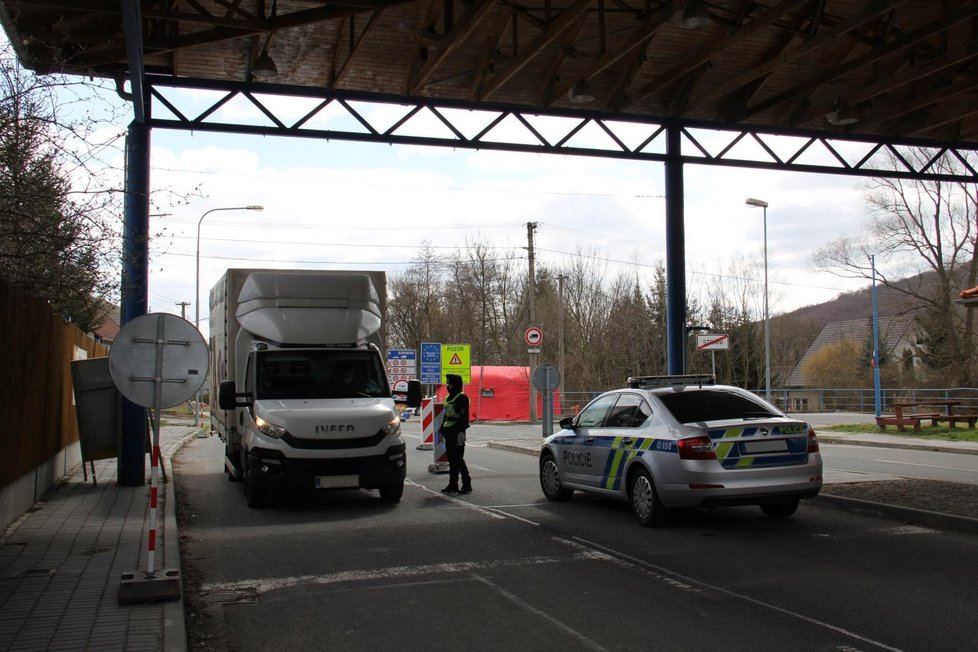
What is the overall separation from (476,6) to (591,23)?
10.1ft

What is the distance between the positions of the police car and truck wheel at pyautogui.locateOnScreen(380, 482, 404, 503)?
109 inches

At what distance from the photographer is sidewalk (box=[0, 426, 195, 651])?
18.8ft

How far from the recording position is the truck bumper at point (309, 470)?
1147 cm

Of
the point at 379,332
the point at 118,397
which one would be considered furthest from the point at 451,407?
the point at 118,397

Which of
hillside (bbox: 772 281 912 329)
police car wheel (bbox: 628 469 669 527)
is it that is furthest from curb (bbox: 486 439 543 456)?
hillside (bbox: 772 281 912 329)

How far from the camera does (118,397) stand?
46.1ft

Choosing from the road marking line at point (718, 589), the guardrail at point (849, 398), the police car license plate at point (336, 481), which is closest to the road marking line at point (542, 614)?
the road marking line at point (718, 589)

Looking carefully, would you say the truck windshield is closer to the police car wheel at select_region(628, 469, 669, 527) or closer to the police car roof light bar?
the police car roof light bar

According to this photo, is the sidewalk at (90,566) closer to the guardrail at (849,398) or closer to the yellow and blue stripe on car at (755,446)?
the yellow and blue stripe on car at (755,446)

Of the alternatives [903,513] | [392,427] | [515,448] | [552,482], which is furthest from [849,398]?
[392,427]

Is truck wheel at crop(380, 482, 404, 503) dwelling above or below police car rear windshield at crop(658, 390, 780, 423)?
below

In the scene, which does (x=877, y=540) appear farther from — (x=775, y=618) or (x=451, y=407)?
(x=451, y=407)

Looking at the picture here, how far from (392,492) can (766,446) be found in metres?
5.41

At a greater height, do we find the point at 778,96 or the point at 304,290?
the point at 778,96
